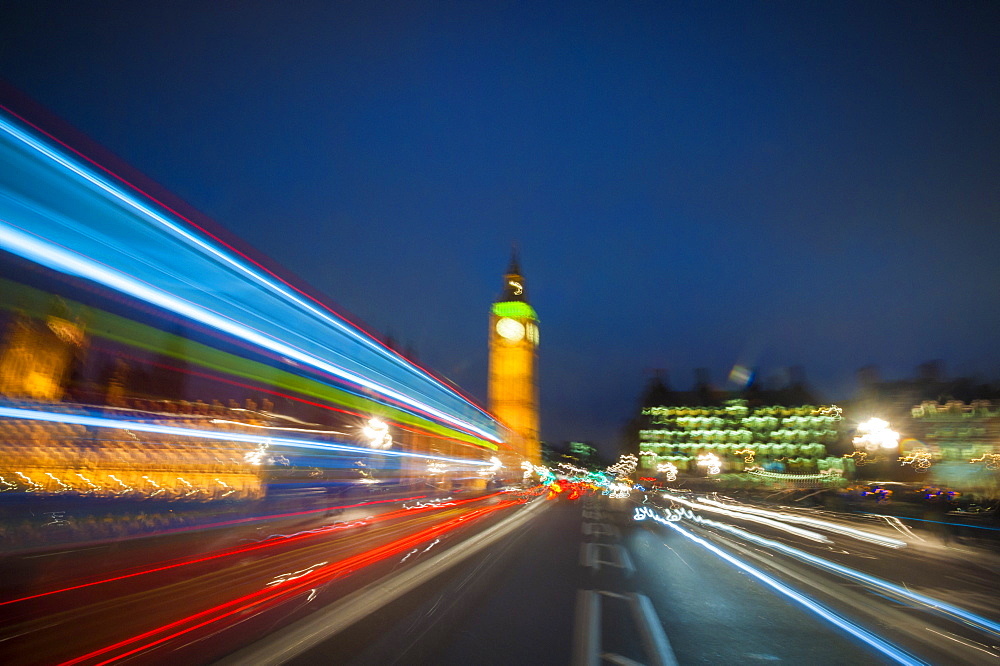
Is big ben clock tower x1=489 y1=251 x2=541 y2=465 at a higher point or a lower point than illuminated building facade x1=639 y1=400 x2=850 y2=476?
higher

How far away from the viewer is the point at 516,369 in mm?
138500

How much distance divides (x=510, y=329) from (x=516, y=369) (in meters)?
13.3

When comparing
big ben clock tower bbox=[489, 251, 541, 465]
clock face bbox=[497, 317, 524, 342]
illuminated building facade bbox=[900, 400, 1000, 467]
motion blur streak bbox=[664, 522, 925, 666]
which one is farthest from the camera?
clock face bbox=[497, 317, 524, 342]

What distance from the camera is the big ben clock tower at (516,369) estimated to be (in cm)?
13125

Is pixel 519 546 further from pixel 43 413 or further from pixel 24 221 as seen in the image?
pixel 24 221

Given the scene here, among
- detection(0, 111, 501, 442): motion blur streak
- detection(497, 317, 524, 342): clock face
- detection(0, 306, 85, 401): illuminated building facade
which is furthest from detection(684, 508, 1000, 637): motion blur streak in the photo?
detection(497, 317, 524, 342): clock face

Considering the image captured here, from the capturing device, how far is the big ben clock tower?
131 m

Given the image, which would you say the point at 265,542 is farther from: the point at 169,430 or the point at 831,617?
the point at 831,617

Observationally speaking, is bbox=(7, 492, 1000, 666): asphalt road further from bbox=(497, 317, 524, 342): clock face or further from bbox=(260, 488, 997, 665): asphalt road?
bbox=(497, 317, 524, 342): clock face

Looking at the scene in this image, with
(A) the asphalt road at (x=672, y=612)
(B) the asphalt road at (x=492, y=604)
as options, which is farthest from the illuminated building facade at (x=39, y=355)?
(A) the asphalt road at (x=672, y=612)

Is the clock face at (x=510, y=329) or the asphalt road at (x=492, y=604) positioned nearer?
the asphalt road at (x=492, y=604)

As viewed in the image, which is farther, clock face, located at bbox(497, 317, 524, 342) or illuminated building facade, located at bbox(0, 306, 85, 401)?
clock face, located at bbox(497, 317, 524, 342)

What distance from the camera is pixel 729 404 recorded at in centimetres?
9519

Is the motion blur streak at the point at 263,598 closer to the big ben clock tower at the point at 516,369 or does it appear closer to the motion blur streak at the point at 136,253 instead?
the motion blur streak at the point at 136,253
